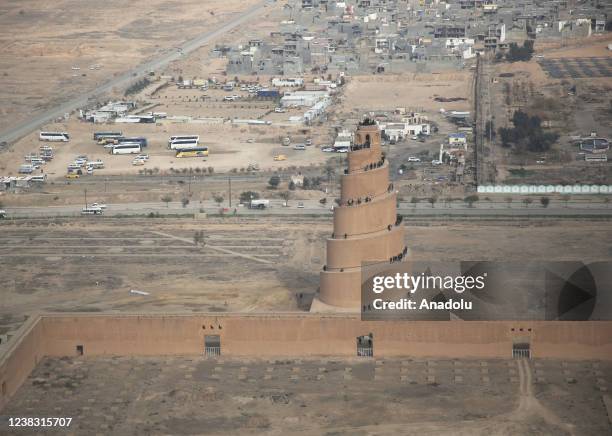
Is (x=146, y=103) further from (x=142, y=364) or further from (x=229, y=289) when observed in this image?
(x=142, y=364)

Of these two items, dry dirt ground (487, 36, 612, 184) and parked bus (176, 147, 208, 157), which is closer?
dry dirt ground (487, 36, 612, 184)

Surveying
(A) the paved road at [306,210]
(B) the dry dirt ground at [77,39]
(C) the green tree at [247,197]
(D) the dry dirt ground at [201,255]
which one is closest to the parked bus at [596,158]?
(A) the paved road at [306,210]

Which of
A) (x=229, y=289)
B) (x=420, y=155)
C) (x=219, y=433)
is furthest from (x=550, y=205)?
(x=219, y=433)

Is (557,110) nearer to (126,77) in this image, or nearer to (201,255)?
(126,77)

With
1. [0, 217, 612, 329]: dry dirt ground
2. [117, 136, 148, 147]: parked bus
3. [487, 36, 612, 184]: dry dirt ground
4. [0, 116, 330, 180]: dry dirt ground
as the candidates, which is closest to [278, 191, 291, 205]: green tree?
[0, 217, 612, 329]: dry dirt ground

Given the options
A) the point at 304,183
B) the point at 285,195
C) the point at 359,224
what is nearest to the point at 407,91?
the point at 304,183

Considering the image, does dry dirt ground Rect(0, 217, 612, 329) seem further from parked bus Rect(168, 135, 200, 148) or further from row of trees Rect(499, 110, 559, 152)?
parked bus Rect(168, 135, 200, 148)
